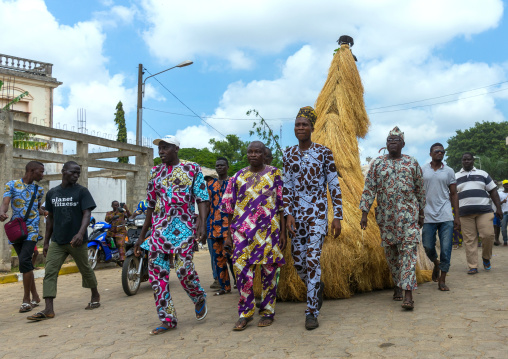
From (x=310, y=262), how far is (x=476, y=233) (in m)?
4.23

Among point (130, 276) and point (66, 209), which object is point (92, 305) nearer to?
point (130, 276)

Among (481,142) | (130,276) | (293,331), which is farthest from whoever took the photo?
(481,142)

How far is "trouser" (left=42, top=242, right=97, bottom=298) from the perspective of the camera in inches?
218

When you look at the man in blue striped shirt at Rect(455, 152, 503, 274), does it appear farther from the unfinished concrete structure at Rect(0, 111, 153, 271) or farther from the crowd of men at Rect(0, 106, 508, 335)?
the unfinished concrete structure at Rect(0, 111, 153, 271)

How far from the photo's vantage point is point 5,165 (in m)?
9.50

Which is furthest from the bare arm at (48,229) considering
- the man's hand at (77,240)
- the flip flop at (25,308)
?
the flip flop at (25,308)

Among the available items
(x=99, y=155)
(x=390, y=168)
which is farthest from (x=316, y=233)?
(x=99, y=155)

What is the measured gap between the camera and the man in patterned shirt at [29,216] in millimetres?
5996

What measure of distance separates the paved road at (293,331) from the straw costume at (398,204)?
0.51m

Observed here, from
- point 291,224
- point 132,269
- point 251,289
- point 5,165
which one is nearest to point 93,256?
point 5,165

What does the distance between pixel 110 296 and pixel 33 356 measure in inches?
124

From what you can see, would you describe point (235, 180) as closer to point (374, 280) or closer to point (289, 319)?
point (289, 319)

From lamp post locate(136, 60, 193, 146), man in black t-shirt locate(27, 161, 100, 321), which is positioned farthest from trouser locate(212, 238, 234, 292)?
lamp post locate(136, 60, 193, 146)

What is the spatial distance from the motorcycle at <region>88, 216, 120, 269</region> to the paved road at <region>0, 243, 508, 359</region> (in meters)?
3.93
